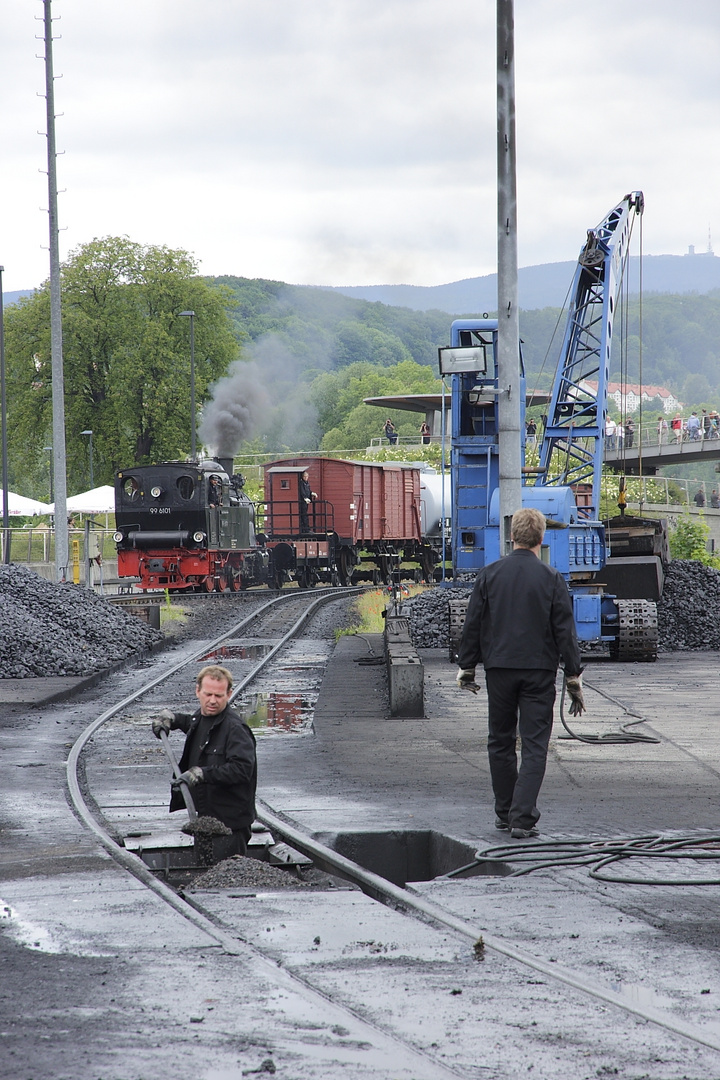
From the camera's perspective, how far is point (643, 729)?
11.9m

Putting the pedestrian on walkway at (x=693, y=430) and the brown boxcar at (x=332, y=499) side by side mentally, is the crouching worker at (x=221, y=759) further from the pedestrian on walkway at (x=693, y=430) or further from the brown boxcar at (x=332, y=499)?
the pedestrian on walkway at (x=693, y=430)

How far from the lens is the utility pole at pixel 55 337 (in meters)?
26.9

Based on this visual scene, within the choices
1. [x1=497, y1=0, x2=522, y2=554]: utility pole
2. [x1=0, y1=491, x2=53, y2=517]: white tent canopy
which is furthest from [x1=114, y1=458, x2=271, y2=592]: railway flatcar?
[x1=497, y1=0, x2=522, y2=554]: utility pole

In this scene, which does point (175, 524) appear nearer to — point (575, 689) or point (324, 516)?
point (324, 516)

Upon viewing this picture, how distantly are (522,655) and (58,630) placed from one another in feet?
42.6

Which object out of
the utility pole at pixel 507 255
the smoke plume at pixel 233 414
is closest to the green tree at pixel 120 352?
the smoke plume at pixel 233 414

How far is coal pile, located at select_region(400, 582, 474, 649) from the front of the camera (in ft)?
66.7

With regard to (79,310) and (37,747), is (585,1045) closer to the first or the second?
(37,747)

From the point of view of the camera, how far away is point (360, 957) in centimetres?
497

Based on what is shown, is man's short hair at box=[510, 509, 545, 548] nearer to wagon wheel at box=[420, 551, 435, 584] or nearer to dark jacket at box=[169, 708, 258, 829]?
dark jacket at box=[169, 708, 258, 829]

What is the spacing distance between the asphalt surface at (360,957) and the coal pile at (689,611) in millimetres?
11645

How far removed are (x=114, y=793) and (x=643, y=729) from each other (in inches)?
206

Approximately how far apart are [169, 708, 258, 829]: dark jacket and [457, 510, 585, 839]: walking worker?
1.44 meters

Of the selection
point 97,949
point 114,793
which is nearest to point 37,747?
point 114,793
